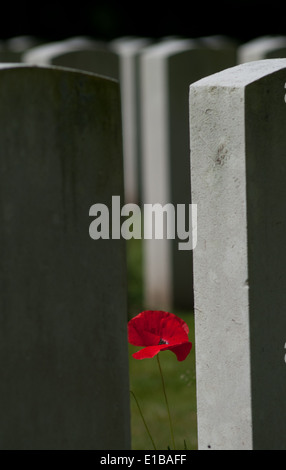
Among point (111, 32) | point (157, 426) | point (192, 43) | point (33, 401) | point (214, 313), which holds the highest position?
point (111, 32)

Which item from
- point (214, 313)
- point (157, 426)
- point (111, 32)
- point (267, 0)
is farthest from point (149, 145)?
point (267, 0)

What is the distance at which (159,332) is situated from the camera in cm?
214

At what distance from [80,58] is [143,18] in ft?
41.5

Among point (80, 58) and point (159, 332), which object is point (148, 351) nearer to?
point (159, 332)

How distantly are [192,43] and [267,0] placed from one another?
1334cm

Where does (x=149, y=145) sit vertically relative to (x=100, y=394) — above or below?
above

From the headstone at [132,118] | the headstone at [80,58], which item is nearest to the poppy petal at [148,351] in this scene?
the headstone at [80,58]

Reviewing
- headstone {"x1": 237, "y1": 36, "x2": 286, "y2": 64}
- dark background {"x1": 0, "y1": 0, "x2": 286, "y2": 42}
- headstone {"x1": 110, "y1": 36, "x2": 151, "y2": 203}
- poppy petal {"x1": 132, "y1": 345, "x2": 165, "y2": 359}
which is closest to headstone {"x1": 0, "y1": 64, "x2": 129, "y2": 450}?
poppy petal {"x1": 132, "y1": 345, "x2": 165, "y2": 359}

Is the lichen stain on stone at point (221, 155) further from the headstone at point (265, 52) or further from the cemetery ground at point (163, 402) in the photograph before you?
the headstone at point (265, 52)

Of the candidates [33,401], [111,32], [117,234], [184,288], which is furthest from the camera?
[111,32]

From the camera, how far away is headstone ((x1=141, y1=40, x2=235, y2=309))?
562cm

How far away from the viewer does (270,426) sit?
6.51 ft

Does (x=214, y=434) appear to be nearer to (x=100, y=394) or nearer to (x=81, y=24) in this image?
(x=100, y=394)

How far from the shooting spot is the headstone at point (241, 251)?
1885 mm
